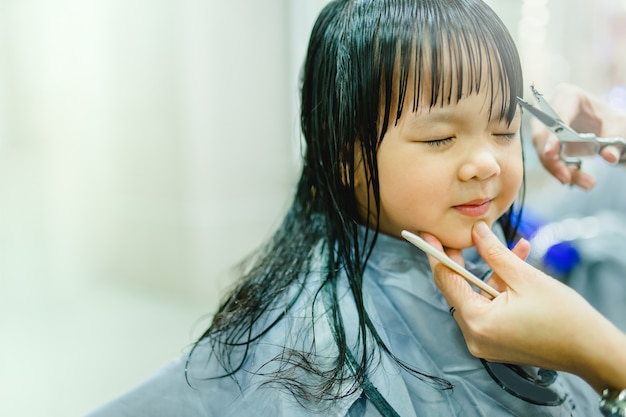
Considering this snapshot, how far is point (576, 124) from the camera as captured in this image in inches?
27.0

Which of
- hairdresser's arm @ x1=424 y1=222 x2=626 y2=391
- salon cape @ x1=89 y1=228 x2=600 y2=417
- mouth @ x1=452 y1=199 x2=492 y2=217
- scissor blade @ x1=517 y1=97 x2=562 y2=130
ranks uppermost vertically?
scissor blade @ x1=517 y1=97 x2=562 y2=130

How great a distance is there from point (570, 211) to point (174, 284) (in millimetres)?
852

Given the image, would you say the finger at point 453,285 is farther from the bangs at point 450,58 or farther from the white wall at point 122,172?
the white wall at point 122,172

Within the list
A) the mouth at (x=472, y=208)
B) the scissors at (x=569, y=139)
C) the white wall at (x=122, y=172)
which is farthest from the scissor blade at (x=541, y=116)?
the white wall at (x=122, y=172)

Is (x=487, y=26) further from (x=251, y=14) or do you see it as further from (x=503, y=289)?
(x=251, y=14)

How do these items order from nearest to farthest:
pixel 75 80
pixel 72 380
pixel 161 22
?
pixel 72 380 → pixel 75 80 → pixel 161 22

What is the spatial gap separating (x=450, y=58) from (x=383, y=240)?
0.24 metres

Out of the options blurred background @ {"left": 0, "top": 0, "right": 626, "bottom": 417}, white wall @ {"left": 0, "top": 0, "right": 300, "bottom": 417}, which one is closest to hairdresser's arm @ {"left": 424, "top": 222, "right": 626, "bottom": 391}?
blurred background @ {"left": 0, "top": 0, "right": 626, "bottom": 417}

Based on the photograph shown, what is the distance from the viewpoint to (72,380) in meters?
0.82

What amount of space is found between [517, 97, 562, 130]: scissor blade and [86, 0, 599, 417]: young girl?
0.07 feet

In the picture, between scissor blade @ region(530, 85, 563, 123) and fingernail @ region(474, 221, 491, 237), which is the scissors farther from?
fingernail @ region(474, 221, 491, 237)

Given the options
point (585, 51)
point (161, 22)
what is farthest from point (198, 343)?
point (161, 22)

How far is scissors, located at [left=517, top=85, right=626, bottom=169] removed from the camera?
0.61 metres

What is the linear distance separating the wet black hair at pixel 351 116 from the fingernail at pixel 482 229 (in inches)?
4.4
